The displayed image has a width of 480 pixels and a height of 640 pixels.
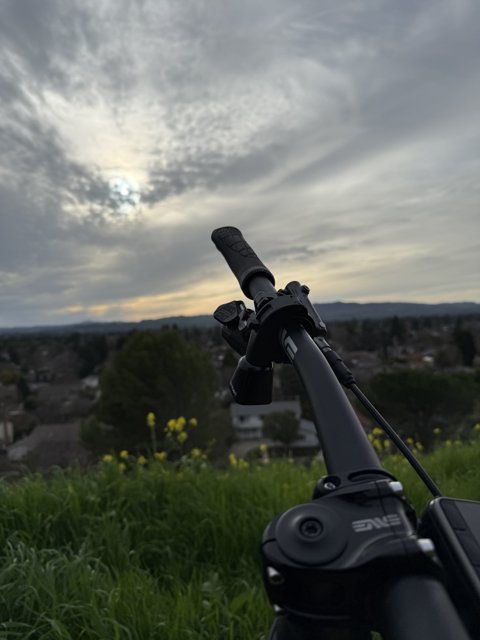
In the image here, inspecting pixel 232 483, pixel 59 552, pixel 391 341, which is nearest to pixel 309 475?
pixel 232 483

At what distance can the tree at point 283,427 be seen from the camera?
29.1m

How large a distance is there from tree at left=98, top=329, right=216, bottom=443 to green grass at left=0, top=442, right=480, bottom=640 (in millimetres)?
18962

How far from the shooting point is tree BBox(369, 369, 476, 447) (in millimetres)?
23953

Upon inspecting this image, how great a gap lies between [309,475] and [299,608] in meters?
3.57

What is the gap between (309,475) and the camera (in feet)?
13.3

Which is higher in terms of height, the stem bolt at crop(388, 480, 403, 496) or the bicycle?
the stem bolt at crop(388, 480, 403, 496)

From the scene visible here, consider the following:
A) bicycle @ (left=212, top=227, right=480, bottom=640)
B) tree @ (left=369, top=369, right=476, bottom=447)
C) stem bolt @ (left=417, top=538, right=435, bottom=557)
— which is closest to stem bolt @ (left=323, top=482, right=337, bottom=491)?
bicycle @ (left=212, top=227, right=480, bottom=640)

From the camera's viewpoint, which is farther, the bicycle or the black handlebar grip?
the black handlebar grip

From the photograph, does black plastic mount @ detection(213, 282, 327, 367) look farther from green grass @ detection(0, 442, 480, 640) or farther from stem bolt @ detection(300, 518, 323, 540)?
green grass @ detection(0, 442, 480, 640)

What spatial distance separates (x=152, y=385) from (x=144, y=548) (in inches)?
847

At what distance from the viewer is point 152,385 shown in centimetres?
2417

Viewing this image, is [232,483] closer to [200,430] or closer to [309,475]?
[309,475]

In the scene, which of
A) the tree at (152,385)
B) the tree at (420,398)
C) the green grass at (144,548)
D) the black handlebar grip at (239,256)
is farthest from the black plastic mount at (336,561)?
the tree at (420,398)

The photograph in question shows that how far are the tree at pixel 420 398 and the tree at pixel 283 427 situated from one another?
19.1 ft
